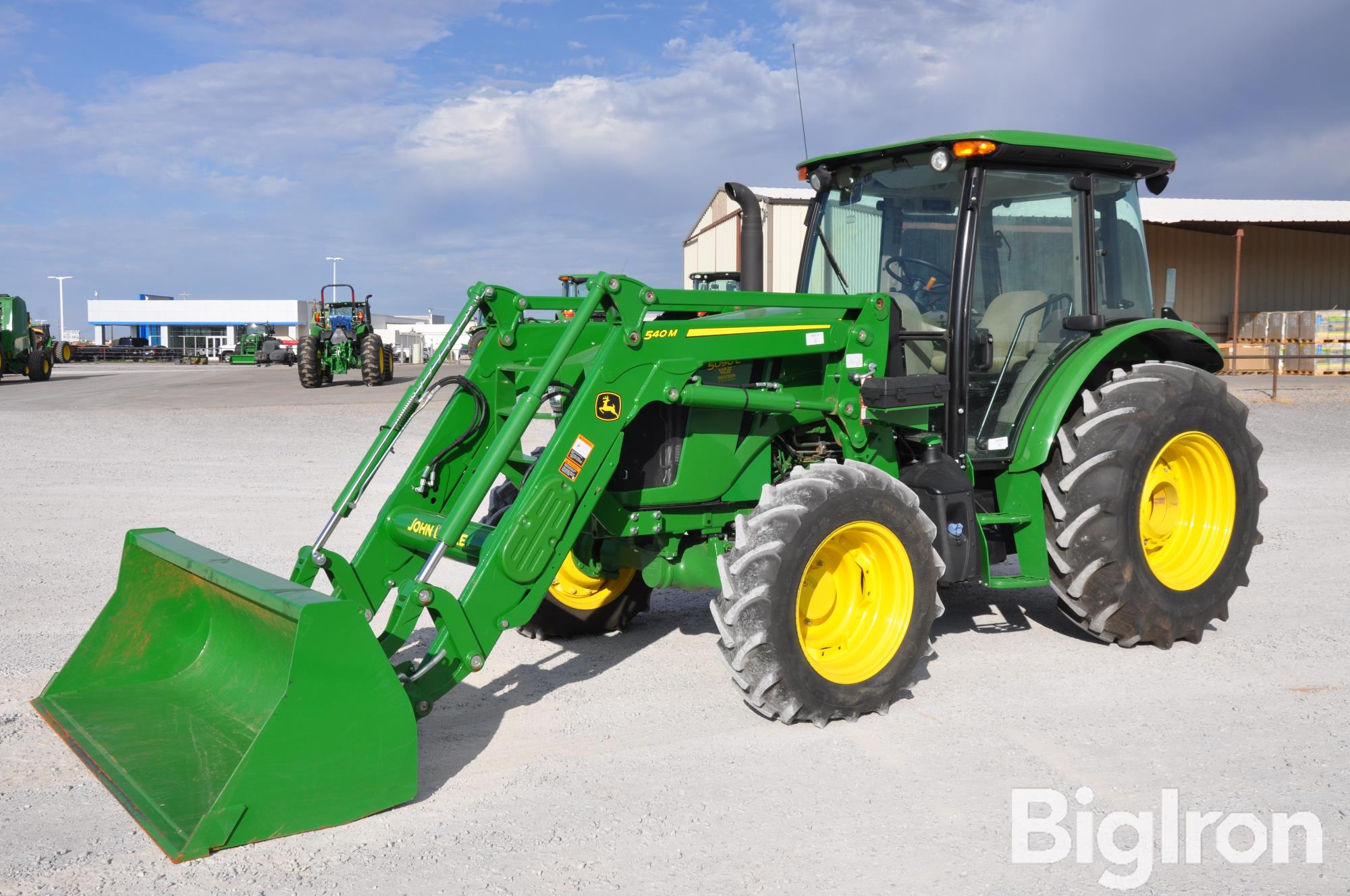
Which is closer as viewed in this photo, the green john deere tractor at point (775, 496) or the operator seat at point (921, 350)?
the green john deere tractor at point (775, 496)

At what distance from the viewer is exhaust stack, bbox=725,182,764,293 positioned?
569cm

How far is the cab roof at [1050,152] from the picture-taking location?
536 cm

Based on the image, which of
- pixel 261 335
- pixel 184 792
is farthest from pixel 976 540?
pixel 261 335

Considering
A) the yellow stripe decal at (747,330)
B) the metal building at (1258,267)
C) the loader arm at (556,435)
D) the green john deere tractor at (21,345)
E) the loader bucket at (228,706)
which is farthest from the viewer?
the metal building at (1258,267)

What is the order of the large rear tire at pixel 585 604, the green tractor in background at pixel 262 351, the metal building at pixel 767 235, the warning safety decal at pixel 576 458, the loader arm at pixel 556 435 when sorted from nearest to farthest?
the loader arm at pixel 556 435 → the warning safety decal at pixel 576 458 → the large rear tire at pixel 585 604 → the metal building at pixel 767 235 → the green tractor in background at pixel 262 351

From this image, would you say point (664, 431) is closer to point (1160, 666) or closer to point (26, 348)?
point (1160, 666)

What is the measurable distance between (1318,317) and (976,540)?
22.9m

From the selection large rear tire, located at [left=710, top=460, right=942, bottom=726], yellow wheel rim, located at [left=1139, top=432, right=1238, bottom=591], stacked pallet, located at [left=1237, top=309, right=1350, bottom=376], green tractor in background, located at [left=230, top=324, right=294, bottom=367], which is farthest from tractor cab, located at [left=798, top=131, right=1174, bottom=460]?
green tractor in background, located at [left=230, top=324, right=294, bottom=367]

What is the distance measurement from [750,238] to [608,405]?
6.54 ft

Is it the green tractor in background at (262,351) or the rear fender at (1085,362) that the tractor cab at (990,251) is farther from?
the green tractor in background at (262,351)

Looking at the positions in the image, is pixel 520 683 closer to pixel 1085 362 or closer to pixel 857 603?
pixel 857 603

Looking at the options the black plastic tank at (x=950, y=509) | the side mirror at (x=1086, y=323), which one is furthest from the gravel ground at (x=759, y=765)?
the side mirror at (x=1086, y=323)

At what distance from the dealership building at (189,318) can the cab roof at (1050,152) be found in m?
73.3

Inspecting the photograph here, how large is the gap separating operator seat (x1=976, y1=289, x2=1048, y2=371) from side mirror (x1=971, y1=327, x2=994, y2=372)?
0.07ft
